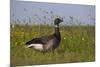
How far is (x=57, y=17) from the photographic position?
2.06m

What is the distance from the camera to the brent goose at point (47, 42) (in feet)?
6.49

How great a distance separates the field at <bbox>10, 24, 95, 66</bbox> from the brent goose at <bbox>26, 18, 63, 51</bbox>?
39 mm

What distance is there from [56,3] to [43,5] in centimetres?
15

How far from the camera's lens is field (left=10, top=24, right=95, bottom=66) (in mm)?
1915

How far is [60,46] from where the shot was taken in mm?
2078

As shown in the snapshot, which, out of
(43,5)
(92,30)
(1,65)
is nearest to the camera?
(1,65)

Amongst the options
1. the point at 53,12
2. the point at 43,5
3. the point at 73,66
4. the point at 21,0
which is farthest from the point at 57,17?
the point at 73,66

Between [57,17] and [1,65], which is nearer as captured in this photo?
[1,65]

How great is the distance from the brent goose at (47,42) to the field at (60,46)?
0.04 meters

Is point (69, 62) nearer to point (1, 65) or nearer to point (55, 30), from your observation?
point (55, 30)

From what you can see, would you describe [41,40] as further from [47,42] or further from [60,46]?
[60,46]

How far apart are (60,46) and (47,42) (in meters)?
0.15

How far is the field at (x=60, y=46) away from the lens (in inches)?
75.4

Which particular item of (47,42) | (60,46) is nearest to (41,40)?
(47,42)
